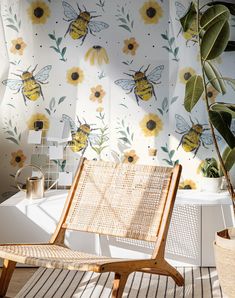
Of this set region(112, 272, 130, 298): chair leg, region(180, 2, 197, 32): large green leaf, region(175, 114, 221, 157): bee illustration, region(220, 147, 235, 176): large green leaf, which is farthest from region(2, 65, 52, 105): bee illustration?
region(112, 272, 130, 298): chair leg

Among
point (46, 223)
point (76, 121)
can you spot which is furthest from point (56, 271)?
point (76, 121)

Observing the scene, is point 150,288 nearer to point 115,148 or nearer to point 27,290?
point 27,290

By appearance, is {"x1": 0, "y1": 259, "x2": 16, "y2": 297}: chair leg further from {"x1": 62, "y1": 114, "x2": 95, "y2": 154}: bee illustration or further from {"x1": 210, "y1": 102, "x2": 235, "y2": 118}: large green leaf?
{"x1": 210, "y1": 102, "x2": 235, "y2": 118}: large green leaf

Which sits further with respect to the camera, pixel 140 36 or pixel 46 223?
pixel 140 36

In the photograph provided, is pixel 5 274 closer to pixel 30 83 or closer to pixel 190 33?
pixel 30 83

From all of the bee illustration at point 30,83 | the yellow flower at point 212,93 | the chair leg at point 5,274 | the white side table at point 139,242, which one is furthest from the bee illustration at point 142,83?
the chair leg at point 5,274

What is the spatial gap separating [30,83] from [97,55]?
1.74 ft

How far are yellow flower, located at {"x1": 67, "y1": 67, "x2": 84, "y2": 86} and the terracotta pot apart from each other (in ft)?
5.27

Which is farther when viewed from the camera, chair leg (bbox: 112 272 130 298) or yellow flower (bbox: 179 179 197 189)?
yellow flower (bbox: 179 179 197 189)

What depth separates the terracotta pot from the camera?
7.50 ft

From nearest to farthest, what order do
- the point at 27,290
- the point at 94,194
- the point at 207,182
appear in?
the point at 27,290, the point at 94,194, the point at 207,182

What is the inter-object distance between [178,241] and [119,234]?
1.70 ft

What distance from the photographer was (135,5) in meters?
3.38

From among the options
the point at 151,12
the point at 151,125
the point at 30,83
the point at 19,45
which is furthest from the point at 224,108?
the point at 19,45
